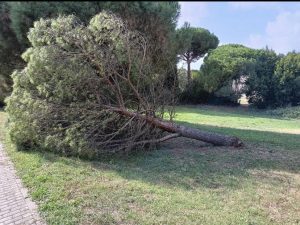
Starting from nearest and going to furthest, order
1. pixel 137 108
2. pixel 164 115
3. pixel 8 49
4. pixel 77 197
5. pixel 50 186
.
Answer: pixel 77 197 → pixel 50 186 → pixel 137 108 → pixel 164 115 → pixel 8 49

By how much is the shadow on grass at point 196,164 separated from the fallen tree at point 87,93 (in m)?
0.33

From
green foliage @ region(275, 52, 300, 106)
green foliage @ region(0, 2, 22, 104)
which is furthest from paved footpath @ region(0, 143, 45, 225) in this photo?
green foliage @ region(275, 52, 300, 106)

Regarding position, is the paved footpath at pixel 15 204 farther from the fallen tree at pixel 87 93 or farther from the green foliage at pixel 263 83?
the green foliage at pixel 263 83

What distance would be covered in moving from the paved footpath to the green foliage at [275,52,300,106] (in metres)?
19.8

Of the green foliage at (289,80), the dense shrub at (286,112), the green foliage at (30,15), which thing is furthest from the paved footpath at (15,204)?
the green foliage at (289,80)

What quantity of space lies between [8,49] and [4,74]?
66.2 inches

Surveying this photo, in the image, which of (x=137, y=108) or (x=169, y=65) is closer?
(x=137, y=108)

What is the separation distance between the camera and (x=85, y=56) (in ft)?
25.9

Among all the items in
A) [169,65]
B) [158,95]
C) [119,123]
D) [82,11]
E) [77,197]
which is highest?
[82,11]

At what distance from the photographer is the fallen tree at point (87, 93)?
7.68m

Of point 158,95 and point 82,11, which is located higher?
point 82,11

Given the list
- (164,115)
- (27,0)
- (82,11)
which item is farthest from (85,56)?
(27,0)

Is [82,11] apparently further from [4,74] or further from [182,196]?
[4,74]

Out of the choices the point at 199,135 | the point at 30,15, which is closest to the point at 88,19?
the point at 30,15
